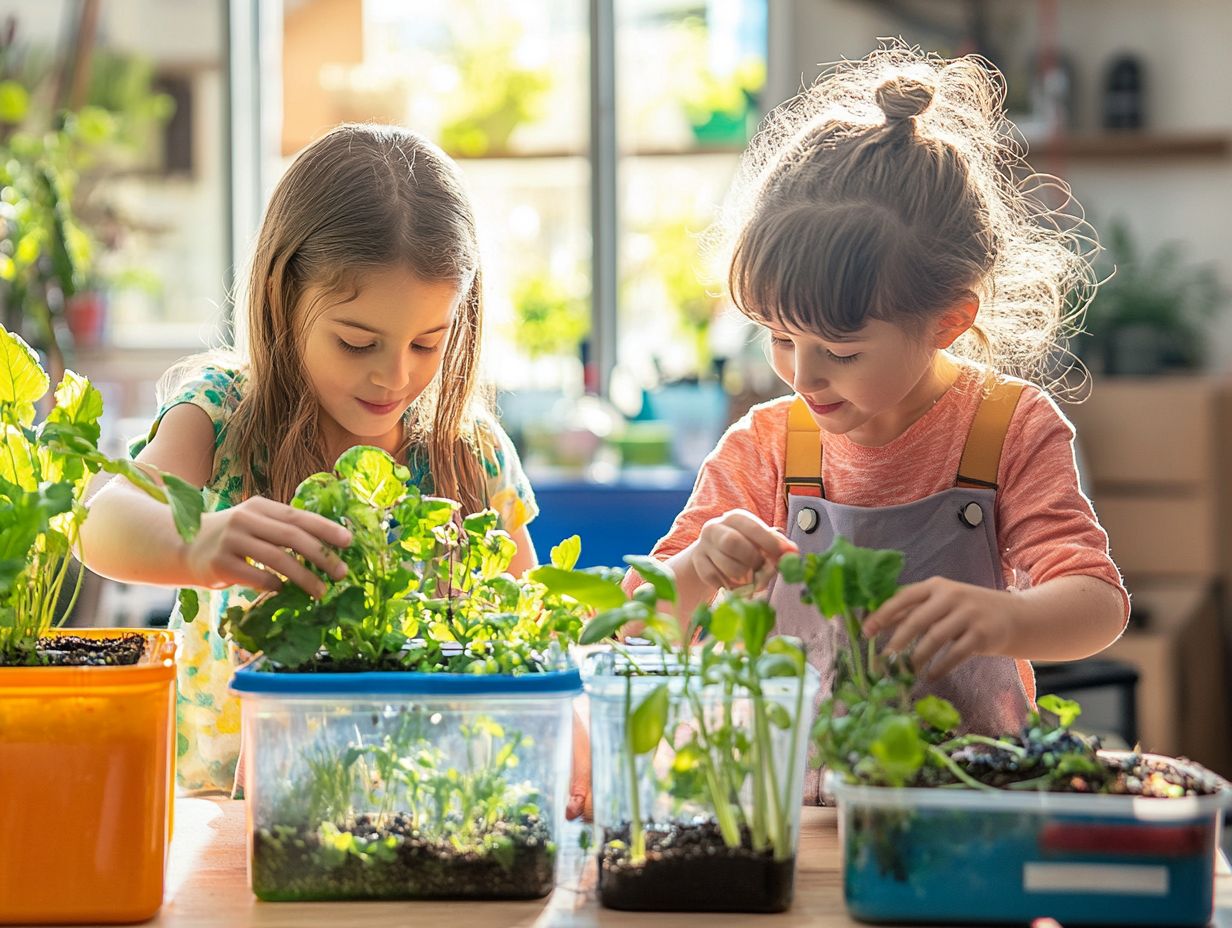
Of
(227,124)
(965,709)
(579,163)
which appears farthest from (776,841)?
(227,124)

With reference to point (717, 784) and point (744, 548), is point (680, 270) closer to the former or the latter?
point (744, 548)

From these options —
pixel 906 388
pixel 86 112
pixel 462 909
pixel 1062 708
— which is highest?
pixel 86 112

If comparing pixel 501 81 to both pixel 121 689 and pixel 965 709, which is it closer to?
pixel 965 709

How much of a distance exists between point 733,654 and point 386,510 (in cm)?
27

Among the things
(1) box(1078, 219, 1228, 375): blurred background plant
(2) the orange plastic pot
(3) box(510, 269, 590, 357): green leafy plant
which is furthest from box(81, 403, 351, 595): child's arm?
(1) box(1078, 219, 1228, 375): blurred background plant

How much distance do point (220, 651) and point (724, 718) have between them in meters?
0.89

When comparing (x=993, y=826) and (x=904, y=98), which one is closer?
(x=993, y=826)

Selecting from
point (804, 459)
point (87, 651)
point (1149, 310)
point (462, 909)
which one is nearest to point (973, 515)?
point (804, 459)

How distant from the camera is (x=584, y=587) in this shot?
87 cm

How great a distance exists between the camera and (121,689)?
83 cm

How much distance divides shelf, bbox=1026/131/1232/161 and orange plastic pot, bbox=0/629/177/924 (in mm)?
3374

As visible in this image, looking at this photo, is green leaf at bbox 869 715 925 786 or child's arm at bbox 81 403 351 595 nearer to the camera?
green leaf at bbox 869 715 925 786

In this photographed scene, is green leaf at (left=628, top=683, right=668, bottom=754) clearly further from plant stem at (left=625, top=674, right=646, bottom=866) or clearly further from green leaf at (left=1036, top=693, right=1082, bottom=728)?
green leaf at (left=1036, top=693, right=1082, bottom=728)

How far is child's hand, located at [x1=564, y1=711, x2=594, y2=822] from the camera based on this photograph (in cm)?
107
